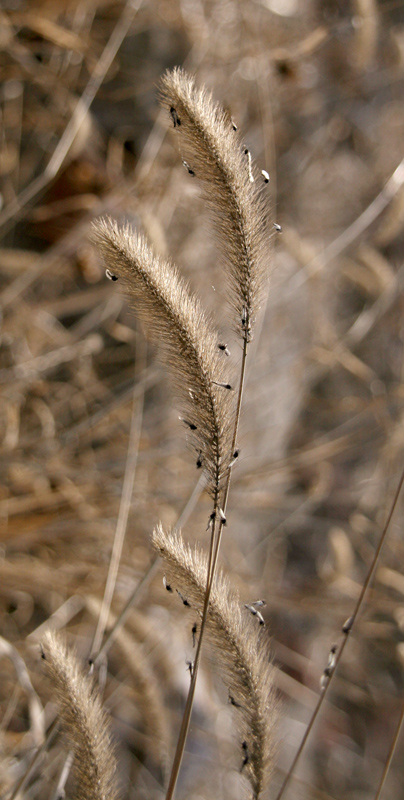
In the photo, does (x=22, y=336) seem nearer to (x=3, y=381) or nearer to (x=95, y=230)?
(x=3, y=381)

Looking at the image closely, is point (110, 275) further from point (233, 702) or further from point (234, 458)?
point (233, 702)

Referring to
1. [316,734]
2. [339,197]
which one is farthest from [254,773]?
[339,197]

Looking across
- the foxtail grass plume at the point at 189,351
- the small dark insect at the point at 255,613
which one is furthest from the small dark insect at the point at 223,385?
the small dark insect at the point at 255,613

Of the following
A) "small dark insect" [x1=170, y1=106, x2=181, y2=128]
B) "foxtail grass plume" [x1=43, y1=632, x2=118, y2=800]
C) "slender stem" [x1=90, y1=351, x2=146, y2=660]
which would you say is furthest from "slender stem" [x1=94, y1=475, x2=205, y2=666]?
"small dark insect" [x1=170, y1=106, x2=181, y2=128]

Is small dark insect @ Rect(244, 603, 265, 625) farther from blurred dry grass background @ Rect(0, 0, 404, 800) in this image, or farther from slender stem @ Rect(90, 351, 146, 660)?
blurred dry grass background @ Rect(0, 0, 404, 800)

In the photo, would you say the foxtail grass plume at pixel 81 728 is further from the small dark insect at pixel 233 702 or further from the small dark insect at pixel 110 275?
the small dark insect at pixel 110 275

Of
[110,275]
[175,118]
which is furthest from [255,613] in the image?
[175,118]
